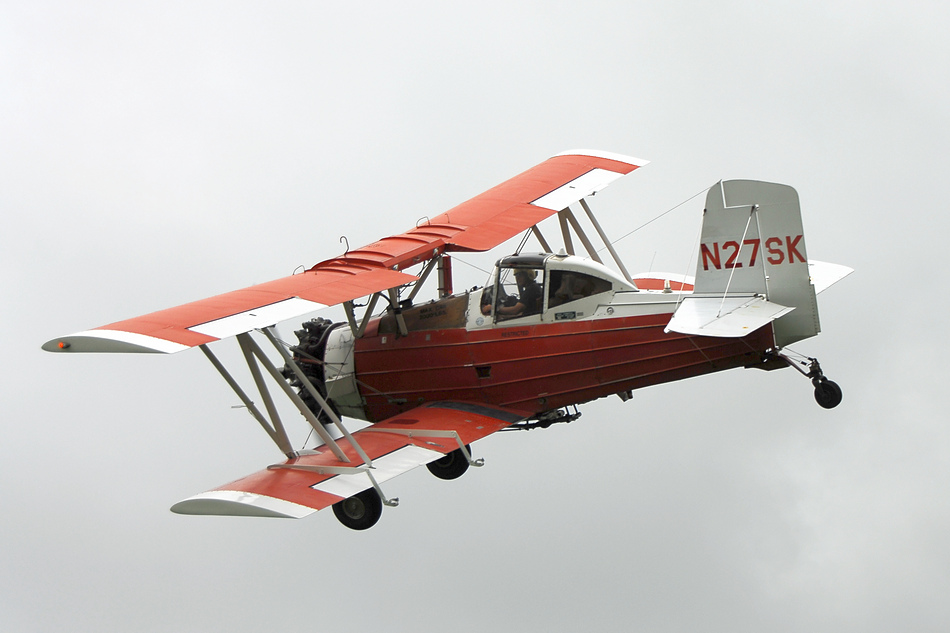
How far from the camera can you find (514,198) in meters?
20.0

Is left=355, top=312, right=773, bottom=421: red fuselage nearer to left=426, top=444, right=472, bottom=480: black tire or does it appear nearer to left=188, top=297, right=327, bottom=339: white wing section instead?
left=426, top=444, right=472, bottom=480: black tire

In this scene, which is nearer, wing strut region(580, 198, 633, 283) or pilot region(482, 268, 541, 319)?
pilot region(482, 268, 541, 319)

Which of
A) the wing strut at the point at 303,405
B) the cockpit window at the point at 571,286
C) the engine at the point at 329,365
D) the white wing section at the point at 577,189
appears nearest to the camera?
the wing strut at the point at 303,405

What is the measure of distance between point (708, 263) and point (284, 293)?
4932 mm

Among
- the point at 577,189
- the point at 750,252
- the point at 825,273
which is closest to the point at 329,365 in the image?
the point at 577,189

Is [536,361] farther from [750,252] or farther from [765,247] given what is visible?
[765,247]

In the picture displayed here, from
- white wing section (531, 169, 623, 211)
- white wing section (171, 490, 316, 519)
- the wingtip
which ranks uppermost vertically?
the wingtip

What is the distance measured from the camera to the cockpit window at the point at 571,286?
1727 centimetres

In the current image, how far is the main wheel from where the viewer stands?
17156 millimetres

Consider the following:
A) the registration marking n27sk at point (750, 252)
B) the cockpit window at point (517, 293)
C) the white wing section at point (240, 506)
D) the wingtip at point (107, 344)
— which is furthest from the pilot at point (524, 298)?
the wingtip at point (107, 344)

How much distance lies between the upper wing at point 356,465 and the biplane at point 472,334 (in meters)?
0.02

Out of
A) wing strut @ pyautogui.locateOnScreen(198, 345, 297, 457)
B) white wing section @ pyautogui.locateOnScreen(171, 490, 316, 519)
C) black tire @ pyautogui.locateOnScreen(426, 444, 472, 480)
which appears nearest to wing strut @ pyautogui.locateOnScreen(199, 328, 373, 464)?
wing strut @ pyautogui.locateOnScreen(198, 345, 297, 457)

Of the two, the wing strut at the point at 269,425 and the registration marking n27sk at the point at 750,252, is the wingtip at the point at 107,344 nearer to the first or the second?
the wing strut at the point at 269,425

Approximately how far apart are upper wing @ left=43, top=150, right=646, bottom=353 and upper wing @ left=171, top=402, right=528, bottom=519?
1836mm
